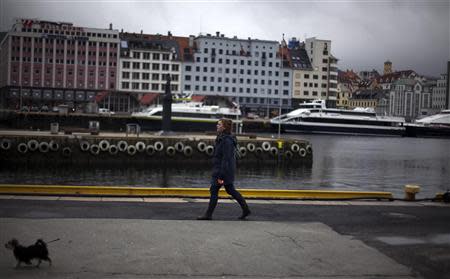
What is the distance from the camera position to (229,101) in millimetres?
127250

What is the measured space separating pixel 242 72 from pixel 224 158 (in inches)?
4794

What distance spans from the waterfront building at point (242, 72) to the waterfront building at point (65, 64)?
1743cm

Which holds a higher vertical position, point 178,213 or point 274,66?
point 274,66

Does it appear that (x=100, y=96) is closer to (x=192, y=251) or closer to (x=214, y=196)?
(x=214, y=196)

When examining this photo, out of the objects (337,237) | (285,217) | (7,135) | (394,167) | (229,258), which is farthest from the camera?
(394,167)

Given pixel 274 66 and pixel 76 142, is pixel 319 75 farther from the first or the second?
pixel 76 142

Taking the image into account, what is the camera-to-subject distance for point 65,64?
114 meters

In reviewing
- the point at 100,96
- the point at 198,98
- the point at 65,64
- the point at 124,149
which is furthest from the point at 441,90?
the point at 65,64

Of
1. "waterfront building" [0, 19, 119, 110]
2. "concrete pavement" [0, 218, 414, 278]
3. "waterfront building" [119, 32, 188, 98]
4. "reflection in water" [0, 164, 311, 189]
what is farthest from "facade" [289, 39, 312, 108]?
"concrete pavement" [0, 218, 414, 278]

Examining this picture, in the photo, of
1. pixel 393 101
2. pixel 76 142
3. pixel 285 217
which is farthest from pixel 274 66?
pixel 285 217

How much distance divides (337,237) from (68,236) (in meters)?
4.21

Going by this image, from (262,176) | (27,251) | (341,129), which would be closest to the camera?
(27,251)

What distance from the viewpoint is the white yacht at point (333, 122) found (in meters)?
114

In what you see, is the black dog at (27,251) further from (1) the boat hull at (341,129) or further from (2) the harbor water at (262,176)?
(1) the boat hull at (341,129)
